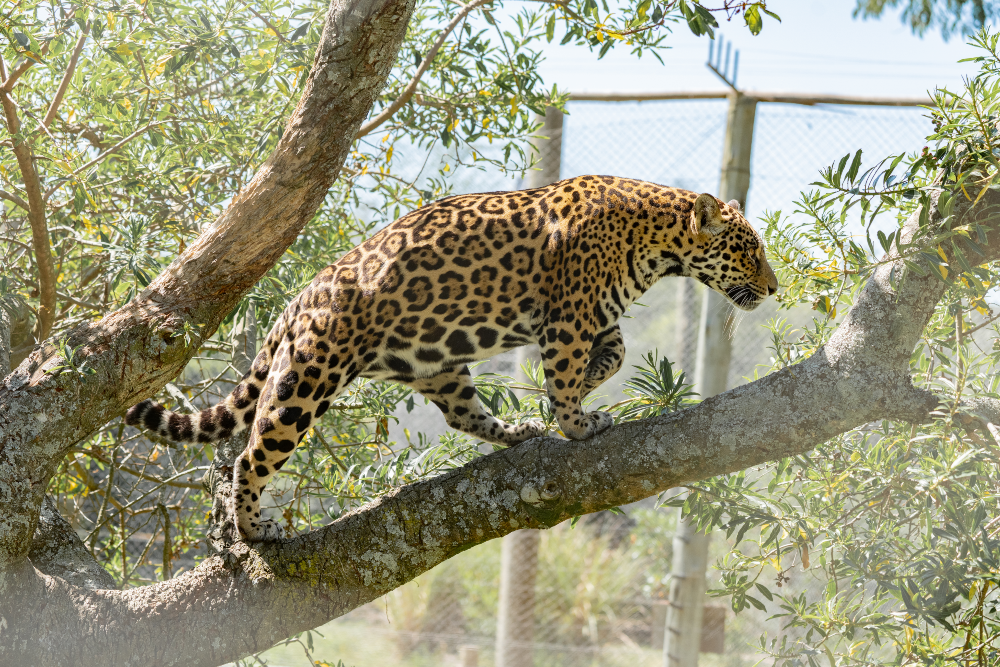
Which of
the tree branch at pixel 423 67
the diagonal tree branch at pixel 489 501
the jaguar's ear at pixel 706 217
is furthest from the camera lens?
the tree branch at pixel 423 67

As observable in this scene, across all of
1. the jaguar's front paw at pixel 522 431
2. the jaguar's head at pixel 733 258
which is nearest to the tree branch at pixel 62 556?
the jaguar's front paw at pixel 522 431

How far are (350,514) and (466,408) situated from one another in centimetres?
79

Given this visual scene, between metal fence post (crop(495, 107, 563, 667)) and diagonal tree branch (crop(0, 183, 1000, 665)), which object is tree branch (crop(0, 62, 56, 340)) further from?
metal fence post (crop(495, 107, 563, 667))

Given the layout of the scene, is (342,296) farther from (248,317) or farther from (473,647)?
(473,647)

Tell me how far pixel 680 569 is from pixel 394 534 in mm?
3800

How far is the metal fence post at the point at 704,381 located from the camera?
6293 mm

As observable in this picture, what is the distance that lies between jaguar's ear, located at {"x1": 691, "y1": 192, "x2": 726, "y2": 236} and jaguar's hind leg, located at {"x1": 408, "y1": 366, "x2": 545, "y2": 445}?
1142 millimetres

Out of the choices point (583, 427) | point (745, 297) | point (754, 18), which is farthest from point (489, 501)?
point (754, 18)

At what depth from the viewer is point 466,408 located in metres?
3.80

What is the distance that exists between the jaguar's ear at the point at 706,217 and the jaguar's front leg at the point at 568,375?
72 cm

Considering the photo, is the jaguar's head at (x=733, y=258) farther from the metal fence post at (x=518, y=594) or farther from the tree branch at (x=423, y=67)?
the metal fence post at (x=518, y=594)

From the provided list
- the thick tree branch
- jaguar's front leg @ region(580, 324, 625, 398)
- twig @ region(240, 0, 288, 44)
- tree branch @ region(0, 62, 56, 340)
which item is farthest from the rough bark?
twig @ region(240, 0, 288, 44)

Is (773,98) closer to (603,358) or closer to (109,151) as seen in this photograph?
(603,358)

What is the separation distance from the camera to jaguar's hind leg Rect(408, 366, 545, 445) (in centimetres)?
378
